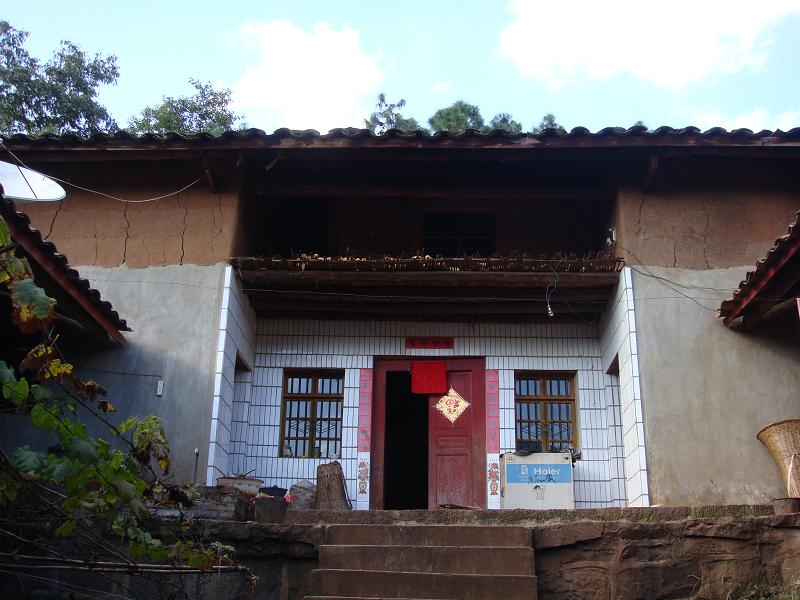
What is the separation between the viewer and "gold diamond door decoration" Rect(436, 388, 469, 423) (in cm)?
1213

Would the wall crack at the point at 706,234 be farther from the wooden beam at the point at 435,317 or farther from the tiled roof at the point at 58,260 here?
the tiled roof at the point at 58,260

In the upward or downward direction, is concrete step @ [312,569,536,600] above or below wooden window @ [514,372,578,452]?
below

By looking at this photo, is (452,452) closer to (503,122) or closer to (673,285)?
(673,285)

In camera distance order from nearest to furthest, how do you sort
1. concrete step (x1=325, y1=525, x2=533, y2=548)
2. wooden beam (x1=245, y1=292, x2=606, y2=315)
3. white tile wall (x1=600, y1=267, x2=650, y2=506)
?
1. concrete step (x1=325, y1=525, x2=533, y2=548)
2. white tile wall (x1=600, y1=267, x2=650, y2=506)
3. wooden beam (x1=245, y1=292, x2=606, y2=315)

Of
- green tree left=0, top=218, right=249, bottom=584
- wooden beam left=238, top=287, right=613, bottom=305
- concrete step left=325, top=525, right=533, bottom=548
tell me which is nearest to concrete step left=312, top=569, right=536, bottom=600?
concrete step left=325, top=525, right=533, bottom=548

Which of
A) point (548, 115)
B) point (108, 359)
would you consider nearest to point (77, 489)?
point (108, 359)

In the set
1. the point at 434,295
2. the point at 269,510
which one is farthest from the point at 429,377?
the point at 269,510

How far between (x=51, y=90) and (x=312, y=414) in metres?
12.8

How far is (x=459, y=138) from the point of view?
35.9 feet

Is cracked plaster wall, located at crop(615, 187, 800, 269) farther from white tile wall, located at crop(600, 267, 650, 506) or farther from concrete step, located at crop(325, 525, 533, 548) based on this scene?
concrete step, located at crop(325, 525, 533, 548)

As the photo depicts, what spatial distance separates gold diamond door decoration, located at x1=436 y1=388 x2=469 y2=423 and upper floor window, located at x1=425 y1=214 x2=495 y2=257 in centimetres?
226

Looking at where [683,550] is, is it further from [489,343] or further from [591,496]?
[489,343]

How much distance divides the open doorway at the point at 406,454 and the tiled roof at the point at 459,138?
802 cm

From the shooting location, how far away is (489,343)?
12.3 metres
